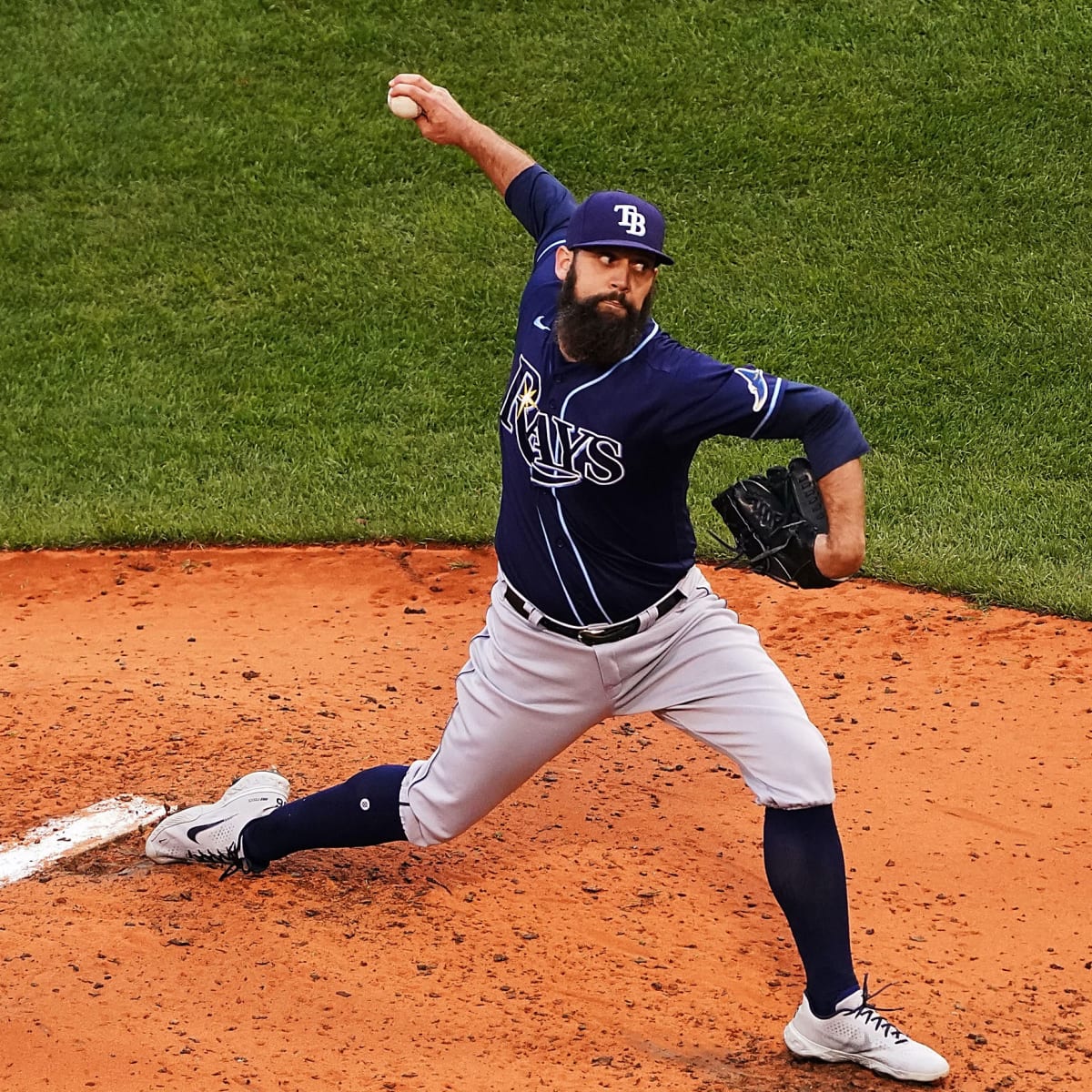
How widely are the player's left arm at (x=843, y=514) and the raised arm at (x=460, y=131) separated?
1.43 meters

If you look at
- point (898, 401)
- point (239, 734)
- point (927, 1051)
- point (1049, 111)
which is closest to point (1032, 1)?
point (1049, 111)

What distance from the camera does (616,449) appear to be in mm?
3590

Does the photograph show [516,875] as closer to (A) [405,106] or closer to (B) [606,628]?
(B) [606,628]

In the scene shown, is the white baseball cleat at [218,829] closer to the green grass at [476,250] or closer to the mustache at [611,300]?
the mustache at [611,300]

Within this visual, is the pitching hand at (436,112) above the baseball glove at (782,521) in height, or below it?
above

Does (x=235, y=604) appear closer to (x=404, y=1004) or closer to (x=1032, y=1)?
(x=404, y=1004)

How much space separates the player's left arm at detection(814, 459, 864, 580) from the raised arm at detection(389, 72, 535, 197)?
1.43m

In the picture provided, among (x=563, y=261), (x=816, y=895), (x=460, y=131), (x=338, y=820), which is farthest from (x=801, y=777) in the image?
(x=460, y=131)

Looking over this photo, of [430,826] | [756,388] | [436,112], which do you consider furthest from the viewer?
[436,112]

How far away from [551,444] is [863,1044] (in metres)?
1.55

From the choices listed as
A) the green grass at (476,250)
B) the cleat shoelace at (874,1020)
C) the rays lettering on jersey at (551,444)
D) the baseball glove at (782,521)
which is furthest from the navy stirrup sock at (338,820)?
the green grass at (476,250)

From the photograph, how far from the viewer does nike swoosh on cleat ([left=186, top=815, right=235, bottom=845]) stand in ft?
14.3

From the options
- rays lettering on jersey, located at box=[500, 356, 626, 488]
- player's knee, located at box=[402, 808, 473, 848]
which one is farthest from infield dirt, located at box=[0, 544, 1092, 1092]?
rays lettering on jersey, located at box=[500, 356, 626, 488]

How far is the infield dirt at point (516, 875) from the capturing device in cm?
366
